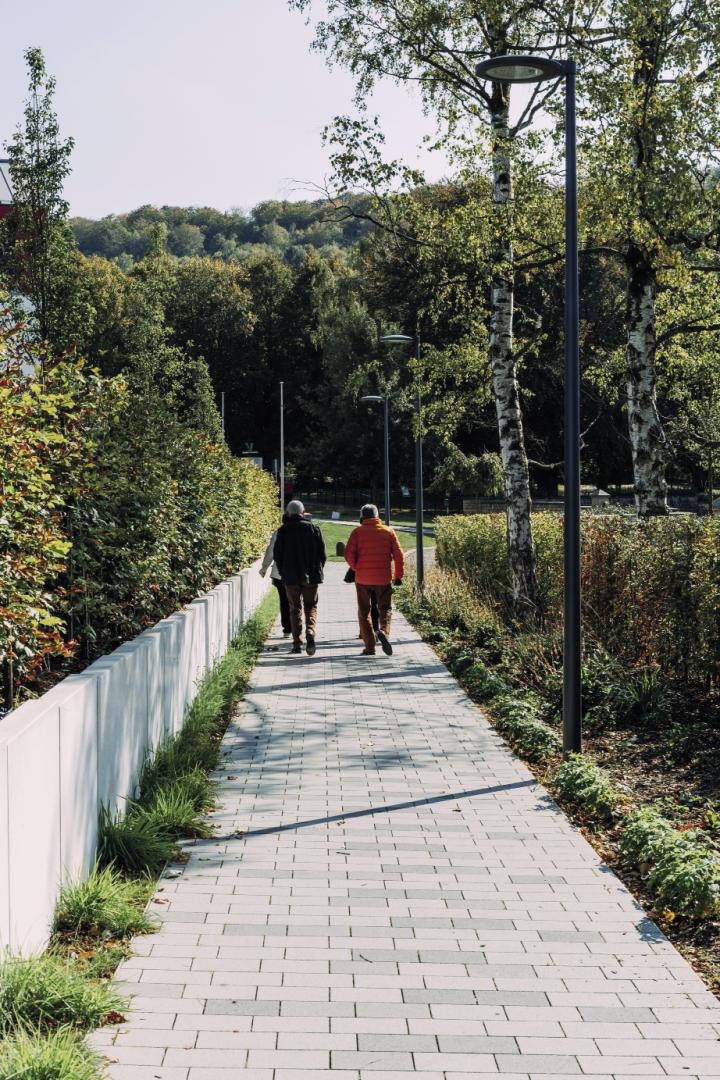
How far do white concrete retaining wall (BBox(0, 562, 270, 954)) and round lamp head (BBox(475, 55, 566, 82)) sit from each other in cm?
452

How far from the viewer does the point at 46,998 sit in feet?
13.0

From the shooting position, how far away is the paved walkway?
3.86m

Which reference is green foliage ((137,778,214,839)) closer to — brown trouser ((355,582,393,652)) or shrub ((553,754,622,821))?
shrub ((553,754,622,821))

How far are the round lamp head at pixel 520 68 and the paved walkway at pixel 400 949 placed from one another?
4.83 meters

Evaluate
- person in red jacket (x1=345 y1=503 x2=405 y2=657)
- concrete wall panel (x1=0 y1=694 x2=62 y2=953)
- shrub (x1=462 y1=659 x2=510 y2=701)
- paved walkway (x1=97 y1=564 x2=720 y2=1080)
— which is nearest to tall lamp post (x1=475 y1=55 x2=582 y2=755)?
paved walkway (x1=97 y1=564 x2=720 y2=1080)

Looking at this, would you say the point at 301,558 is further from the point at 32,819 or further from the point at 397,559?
the point at 32,819

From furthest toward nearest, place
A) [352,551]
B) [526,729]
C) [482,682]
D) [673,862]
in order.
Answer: [352,551] < [482,682] < [526,729] < [673,862]

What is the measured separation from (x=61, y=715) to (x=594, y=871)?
2.78 meters

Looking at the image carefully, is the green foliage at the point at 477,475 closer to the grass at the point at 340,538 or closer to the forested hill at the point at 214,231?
the grass at the point at 340,538

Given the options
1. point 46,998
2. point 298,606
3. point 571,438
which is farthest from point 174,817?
point 298,606

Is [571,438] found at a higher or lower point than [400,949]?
higher

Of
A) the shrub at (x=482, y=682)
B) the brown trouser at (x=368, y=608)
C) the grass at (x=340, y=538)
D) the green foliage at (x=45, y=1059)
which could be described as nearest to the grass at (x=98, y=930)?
the green foliage at (x=45, y=1059)

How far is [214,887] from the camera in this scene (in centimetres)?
555

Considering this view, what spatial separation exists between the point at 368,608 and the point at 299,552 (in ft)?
3.60
